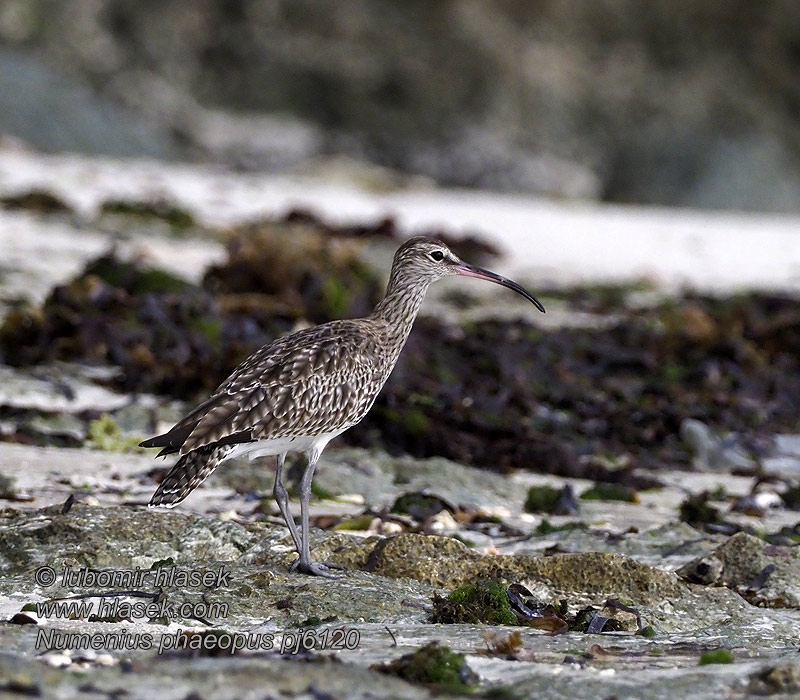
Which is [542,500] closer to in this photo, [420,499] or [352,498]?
[420,499]

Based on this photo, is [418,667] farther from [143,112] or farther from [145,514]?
[143,112]

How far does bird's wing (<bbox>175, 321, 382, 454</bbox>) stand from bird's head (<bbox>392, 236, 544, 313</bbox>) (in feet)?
2.00

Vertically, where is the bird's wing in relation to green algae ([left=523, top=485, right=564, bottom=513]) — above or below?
above

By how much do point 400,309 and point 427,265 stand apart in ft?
0.87

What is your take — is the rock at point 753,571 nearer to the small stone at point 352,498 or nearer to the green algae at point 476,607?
the green algae at point 476,607

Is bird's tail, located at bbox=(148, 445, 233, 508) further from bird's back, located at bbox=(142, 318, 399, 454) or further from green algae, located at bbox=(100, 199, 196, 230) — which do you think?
green algae, located at bbox=(100, 199, 196, 230)

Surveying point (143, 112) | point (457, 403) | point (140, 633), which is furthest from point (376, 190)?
point (140, 633)

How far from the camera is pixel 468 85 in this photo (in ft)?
72.2

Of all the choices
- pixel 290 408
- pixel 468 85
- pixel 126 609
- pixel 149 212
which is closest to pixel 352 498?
pixel 290 408

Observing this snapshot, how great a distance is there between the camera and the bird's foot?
4.27 meters

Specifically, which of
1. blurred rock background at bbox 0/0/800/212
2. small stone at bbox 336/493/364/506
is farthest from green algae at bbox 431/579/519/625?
blurred rock background at bbox 0/0/800/212

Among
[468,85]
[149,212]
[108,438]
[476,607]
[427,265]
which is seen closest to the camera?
[476,607]

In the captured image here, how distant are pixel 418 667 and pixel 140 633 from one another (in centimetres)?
88

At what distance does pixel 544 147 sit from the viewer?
21719mm
